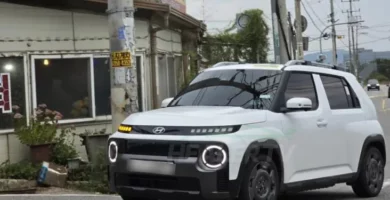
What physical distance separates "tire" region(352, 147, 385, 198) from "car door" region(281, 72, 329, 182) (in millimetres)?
1137

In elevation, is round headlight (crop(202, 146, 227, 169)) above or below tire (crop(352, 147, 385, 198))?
above

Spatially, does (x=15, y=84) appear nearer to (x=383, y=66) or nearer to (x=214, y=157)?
(x=214, y=157)

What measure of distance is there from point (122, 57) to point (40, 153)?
233cm

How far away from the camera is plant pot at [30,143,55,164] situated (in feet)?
34.0

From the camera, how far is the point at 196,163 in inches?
234

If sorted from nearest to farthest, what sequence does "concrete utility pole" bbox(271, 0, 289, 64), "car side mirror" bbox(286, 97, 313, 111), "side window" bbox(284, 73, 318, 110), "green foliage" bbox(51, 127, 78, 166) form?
1. "car side mirror" bbox(286, 97, 313, 111)
2. "side window" bbox(284, 73, 318, 110)
3. "green foliage" bbox(51, 127, 78, 166)
4. "concrete utility pole" bbox(271, 0, 289, 64)

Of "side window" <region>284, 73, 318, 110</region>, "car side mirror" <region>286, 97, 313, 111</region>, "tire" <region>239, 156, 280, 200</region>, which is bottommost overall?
"tire" <region>239, 156, 280, 200</region>

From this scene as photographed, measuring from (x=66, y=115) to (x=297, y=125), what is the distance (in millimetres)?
5911

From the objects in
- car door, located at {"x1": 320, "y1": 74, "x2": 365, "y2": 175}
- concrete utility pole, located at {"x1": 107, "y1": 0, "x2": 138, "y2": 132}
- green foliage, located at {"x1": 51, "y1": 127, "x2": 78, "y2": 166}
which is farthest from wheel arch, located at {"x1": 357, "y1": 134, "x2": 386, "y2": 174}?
green foliage, located at {"x1": 51, "y1": 127, "x2": 78, "y2": 166}

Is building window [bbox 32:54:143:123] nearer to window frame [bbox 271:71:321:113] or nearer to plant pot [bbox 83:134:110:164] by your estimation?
plant pot [bbox 83:134:110:164]

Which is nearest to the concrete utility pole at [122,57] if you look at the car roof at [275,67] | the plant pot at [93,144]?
the plant pot at [93,144]

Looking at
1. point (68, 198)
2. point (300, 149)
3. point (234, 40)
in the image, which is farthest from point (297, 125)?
point (234, 40)

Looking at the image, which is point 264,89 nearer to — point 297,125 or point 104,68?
point 297,125

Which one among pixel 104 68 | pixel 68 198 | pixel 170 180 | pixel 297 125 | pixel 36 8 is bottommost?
pixel 68 198
